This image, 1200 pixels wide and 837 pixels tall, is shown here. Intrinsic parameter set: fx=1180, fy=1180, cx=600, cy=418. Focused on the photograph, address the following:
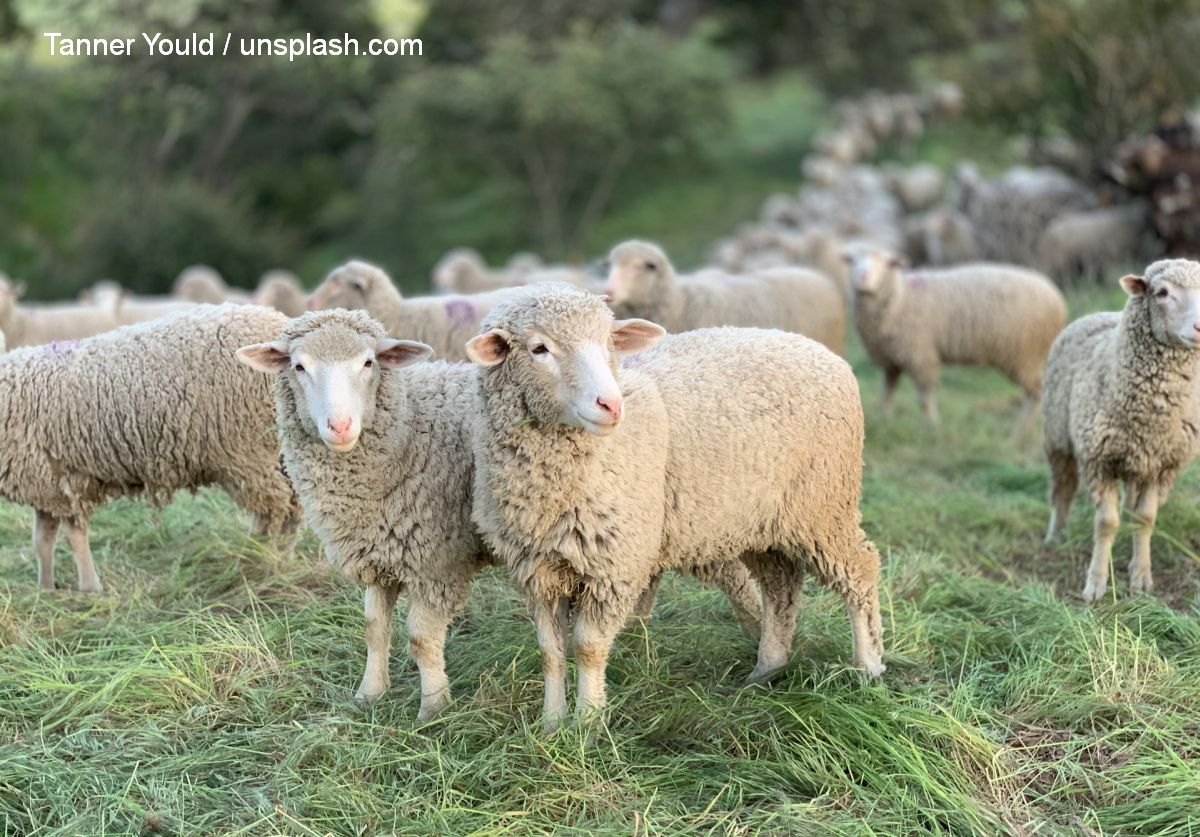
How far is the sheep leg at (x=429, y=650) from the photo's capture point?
3555 mm

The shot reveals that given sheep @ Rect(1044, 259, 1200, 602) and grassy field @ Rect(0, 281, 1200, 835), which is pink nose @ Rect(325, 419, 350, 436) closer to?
grassy field @ Rect(0, 281, 1200, 835)

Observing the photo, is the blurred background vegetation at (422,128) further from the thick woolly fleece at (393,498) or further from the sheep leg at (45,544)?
the thick woolly fleece at (393,498)

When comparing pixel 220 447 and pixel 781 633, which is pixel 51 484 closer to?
pixel 220 447

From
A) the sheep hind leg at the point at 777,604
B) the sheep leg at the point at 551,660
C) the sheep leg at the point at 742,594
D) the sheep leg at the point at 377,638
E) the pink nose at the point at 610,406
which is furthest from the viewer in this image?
the sheep leg at the point at 742,594

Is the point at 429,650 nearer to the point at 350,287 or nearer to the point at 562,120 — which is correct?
the point at 350,287

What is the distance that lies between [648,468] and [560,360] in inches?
18.5

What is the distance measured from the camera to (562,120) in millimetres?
20312

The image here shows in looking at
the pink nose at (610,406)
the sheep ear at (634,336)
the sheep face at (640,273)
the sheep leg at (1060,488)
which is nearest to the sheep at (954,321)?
the sheep face at (640,273)

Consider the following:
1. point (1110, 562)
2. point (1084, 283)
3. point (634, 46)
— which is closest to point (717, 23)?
point (634, 46)

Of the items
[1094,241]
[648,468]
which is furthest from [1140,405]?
[1094,241]

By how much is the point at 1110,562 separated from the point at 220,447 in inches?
141

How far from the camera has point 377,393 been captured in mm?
3586

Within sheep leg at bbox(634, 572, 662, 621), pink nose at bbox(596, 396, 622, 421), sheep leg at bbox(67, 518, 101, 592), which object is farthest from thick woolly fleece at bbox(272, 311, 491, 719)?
sheep leg at bbox(67, 518, 101, 592)

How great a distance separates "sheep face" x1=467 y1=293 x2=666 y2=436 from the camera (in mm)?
3039
